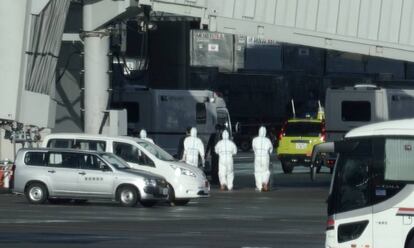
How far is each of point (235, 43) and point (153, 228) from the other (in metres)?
64.5

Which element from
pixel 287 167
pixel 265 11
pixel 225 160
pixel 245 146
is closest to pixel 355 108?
pixel 287 167

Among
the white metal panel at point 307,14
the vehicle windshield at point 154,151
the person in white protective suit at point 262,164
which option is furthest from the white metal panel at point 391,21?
the vehicle windshield at point 154,151

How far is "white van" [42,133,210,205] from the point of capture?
30.0 metres

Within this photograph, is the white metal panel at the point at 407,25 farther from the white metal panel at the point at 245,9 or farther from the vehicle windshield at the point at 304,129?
the vehicle windshield at the point at 304,129

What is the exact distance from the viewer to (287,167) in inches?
1843

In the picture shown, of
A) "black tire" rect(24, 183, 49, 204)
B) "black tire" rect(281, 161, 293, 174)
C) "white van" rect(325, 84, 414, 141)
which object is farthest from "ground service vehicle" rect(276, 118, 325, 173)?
"black tire" rect(24, 183, 49, 204)

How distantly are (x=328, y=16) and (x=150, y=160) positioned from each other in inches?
263

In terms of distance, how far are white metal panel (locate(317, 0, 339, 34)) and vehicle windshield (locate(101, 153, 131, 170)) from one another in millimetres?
7305

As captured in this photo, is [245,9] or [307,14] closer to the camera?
[245,9]

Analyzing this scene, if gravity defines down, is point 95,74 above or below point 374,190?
above

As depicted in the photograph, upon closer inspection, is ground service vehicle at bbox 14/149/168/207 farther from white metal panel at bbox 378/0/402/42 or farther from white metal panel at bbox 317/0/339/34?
white metal panel at bbox 378/0/402/42

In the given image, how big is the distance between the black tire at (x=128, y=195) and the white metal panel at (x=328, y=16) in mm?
7965

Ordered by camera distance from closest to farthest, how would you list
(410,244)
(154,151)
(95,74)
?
(410,244), (154,151), (95,74)

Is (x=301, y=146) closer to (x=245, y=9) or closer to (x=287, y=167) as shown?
(x=287, y=167)
